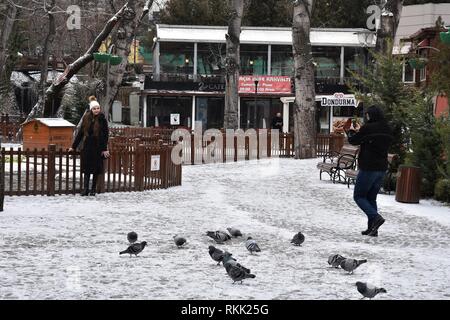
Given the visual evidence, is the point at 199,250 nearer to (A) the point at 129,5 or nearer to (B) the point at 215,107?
(A) the point at 129,5

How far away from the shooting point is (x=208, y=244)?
10.6 metres

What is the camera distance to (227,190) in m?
17.8

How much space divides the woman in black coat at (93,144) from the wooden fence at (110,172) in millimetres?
254

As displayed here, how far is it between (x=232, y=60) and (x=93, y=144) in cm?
1698

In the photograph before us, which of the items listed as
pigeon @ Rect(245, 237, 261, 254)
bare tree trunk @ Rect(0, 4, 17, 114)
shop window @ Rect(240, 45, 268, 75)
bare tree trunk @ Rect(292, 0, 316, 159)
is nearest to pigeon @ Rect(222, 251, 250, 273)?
pigeon @ Rect(245, 237, 261, 254)

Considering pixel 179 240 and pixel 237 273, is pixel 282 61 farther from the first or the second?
pixel 237 273

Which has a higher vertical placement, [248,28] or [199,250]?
[248,28]

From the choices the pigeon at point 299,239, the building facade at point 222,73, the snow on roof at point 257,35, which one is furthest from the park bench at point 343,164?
the snow on roof at point 257,35

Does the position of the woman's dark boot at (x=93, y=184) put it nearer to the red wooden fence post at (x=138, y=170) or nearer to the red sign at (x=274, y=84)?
the red wooden fence post at (x=138, y=170)

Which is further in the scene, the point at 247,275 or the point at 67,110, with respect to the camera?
the point at 67,110

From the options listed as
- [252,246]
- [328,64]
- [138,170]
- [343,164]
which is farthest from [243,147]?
[328,64]

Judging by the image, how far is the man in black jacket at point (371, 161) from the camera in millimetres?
11547
